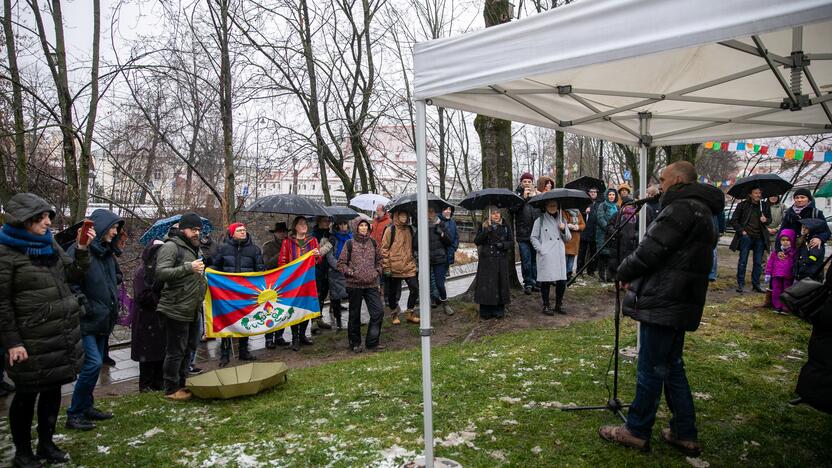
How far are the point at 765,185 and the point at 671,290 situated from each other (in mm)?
8048

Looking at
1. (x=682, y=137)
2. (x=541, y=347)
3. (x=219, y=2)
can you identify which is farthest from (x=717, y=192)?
(x=219, y=2)

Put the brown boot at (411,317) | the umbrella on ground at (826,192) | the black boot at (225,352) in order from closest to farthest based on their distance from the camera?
the black boot at (225,352), the brown boot at (411,317), the umbrella on ground at (826,192)

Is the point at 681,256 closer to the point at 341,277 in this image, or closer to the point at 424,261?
the point at 424,261

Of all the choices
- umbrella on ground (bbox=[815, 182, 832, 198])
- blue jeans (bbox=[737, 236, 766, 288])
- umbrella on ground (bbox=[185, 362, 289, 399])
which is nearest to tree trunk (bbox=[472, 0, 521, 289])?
blue jeans (bbox=[737, 236, 766, 288])

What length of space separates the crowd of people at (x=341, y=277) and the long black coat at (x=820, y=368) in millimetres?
52

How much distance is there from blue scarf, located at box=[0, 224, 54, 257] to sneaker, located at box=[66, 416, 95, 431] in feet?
5.78

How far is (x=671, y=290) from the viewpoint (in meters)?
3.27

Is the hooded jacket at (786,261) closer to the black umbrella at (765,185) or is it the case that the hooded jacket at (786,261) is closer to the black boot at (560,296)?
the black umbrella at (765,185)

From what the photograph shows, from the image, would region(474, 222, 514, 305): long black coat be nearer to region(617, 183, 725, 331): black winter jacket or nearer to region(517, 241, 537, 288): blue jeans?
region(517, 241, 537, 288): blue jeans

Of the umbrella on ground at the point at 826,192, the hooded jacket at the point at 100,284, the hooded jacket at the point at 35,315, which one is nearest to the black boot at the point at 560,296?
the umbrella on ground at the point at 826,192

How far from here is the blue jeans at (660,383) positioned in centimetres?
338

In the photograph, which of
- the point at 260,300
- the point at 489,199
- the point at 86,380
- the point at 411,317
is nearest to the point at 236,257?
the point at 260,300

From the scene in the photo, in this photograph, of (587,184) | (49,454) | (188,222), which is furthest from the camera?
(587,184)

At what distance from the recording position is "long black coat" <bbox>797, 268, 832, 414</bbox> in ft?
9.20
